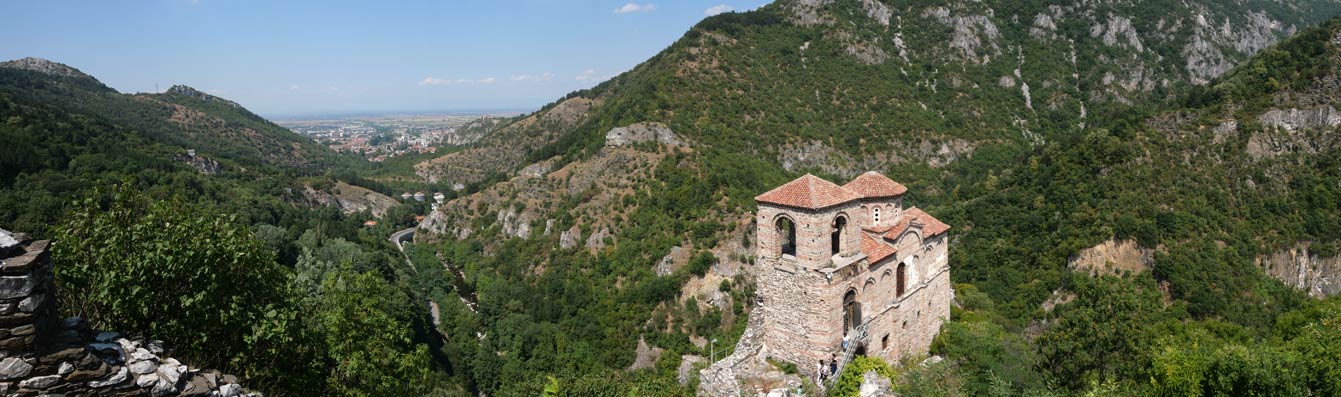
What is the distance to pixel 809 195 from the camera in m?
20.7

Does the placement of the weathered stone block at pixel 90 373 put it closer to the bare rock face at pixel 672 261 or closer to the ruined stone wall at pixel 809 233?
the ruined stone wall at pixel 809 233

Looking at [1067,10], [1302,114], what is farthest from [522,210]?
[1067,10]

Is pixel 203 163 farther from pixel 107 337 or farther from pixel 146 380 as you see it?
pixel 146 380

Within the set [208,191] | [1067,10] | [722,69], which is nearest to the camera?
[208,191]

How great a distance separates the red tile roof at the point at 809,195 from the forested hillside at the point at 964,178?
7.23 meters

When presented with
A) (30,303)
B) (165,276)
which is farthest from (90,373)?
(165,276)

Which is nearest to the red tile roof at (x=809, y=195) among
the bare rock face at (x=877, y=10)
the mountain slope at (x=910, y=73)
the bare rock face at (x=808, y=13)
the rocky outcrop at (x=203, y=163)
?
the mountain slope at (x=910, y=73)

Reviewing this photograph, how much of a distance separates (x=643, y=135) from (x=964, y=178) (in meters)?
49.0

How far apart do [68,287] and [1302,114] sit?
7976 centimetres

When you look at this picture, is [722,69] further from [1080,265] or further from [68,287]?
[68,287]

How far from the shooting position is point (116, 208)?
1401cm

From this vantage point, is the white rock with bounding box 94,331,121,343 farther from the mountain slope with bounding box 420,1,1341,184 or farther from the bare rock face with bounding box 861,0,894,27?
the bare rock face with bounding box 861,0,894,27

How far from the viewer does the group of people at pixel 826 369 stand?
68.3 feet

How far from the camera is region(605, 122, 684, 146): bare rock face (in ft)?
270
